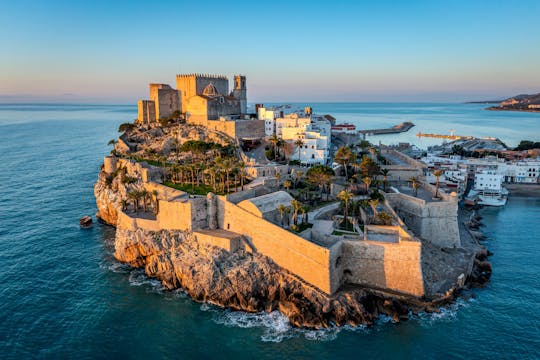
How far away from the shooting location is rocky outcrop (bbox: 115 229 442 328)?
26.6 m

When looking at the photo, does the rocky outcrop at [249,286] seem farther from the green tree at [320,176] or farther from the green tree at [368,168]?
the green tree at [368,168]

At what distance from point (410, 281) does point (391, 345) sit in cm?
576

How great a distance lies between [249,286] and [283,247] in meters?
3.85

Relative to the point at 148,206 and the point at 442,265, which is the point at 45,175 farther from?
the point at 442,265

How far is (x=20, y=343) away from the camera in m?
24.3

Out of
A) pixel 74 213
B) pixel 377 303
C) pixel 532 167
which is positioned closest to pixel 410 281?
pixel 377 303

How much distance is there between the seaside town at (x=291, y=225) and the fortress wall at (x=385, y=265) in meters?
0.07

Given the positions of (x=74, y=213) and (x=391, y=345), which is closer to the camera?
(x=391, y=345)

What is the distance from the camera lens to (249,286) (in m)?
29.0

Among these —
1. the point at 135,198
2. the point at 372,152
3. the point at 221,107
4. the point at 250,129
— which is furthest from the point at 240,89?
the point at 135,198

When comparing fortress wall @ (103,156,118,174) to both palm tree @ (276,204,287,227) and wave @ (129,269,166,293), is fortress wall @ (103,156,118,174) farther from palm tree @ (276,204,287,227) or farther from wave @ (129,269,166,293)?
palm tree @ (276,204,287,227)

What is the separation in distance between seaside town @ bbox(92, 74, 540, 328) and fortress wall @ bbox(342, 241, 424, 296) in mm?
75

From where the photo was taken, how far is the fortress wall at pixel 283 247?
2745cm

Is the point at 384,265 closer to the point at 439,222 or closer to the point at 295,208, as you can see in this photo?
the point at 295,208
